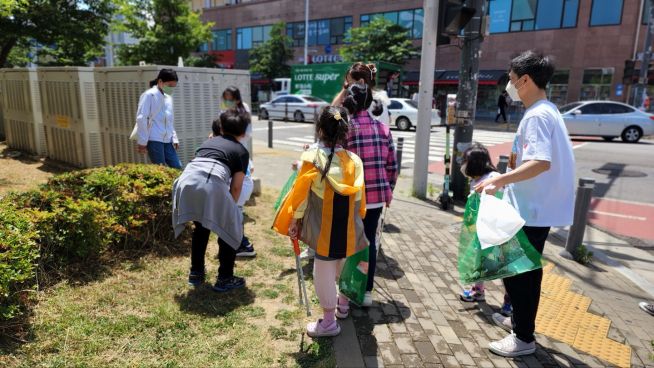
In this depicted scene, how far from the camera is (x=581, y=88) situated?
25.9 m

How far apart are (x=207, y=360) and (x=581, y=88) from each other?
95.3ft

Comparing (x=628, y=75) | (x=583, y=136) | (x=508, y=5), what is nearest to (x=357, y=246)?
(x=583, y=136)

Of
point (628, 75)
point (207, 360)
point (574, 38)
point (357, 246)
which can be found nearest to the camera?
point (207, 360)

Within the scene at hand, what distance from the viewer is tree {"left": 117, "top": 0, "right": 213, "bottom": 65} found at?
25250 millimetres

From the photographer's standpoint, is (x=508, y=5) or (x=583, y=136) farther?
(x=508, y=5)

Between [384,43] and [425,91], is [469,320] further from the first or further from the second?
[384,43]

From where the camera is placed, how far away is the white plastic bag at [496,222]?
8.65 feet

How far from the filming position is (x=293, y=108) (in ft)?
78.3

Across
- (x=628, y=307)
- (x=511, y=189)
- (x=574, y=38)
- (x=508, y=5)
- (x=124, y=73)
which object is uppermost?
(x=508, y=5)

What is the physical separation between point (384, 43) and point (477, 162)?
89.1ft

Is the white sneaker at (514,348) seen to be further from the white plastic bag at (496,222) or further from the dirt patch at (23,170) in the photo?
the dirt patch at (23,170)

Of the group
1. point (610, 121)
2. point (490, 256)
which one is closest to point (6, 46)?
point (490, 256)

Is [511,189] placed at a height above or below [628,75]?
below

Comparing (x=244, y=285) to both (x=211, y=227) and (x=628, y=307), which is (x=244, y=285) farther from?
(x=628, y=307)
